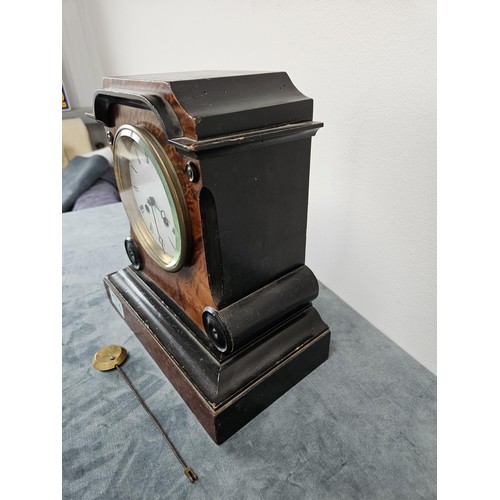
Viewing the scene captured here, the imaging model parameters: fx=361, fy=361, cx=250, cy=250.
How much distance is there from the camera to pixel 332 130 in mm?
794

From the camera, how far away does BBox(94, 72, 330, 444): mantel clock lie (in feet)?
1.65

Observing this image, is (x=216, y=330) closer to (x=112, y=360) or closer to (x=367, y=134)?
(x=112, y=360)

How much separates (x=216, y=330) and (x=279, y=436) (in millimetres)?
209

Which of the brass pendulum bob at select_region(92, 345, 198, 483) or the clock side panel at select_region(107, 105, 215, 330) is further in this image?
the brass pendulum bob at select_region(92, 345, 198, 483)

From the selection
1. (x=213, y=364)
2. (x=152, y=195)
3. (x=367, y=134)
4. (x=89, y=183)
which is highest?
(x=89, y=183)

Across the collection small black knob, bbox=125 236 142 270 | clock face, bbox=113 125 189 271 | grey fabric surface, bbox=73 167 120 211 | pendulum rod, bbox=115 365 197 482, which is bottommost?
pendulum rod, bbox=115 365 197 482

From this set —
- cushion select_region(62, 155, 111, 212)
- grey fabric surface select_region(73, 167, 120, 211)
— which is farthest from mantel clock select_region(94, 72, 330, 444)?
cushion select_region(62, 155, 111, 212)

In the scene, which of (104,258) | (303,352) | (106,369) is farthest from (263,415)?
(104,258)

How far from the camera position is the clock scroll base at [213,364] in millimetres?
602

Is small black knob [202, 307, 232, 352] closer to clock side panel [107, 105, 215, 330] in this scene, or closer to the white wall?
clock side panel [107, 105, 215, 330]

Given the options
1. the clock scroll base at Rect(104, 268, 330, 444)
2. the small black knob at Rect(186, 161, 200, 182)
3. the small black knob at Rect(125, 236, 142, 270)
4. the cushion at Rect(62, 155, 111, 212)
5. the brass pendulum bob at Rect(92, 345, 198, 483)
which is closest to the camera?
the small black knob at Rect(186, 161, 200, 182)

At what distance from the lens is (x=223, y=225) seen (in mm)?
554

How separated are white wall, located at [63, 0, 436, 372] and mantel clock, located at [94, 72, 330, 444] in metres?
0.17

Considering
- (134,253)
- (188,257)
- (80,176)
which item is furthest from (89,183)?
(188,257)
